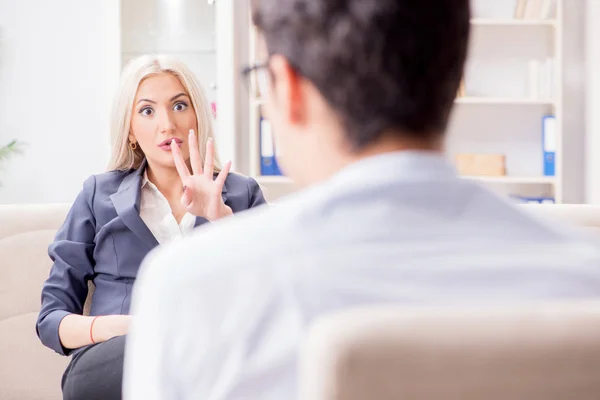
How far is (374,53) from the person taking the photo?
0.63 m

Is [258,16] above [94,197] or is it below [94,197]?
above

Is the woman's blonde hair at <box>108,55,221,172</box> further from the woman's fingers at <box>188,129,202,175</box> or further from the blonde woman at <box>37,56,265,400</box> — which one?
the woman's fingers at <box>188,129,202,175</box>

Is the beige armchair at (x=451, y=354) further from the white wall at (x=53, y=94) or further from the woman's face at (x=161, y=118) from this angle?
the white wall at (x=53, y=94)

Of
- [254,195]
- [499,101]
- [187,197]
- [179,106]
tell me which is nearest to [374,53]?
[187,197]

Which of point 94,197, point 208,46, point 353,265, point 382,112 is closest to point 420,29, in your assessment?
point 382,112

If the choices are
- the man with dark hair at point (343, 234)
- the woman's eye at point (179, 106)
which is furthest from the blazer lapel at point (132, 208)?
the man with dark hair at point (343, 234)

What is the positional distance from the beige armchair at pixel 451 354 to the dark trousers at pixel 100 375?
4.54 ft

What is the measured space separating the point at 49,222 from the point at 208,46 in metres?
2.99

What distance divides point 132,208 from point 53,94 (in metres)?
3.44

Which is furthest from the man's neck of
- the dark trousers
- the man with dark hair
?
the dark trousers

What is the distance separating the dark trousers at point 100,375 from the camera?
5.98 ft

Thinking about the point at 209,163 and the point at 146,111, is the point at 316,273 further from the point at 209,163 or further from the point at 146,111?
the point at 146,111

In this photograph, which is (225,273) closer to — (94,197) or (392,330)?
(392,330)

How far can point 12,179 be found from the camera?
5277mm
